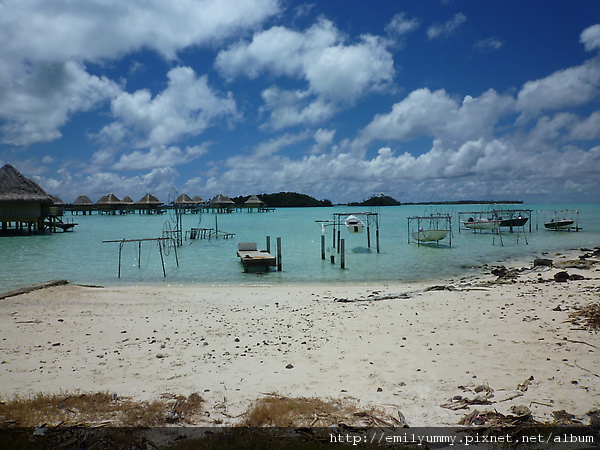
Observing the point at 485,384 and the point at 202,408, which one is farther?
the point at 485,384

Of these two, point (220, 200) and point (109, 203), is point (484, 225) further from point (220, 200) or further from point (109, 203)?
point (109, 203)

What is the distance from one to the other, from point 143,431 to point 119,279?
1355cm

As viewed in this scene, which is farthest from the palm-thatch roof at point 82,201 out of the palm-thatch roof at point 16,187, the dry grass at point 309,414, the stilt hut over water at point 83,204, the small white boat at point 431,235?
the dry grass at point 309,414

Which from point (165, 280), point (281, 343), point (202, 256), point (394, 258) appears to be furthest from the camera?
point (202, 256)

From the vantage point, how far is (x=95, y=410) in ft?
11.4

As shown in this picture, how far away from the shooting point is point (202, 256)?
869 inches

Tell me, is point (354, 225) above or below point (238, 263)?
above

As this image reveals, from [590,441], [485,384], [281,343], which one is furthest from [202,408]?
[590,441]

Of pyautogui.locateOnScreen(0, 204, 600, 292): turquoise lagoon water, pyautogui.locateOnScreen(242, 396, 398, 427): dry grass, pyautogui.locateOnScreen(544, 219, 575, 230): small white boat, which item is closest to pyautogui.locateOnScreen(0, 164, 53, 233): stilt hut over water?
pyautogui.locateOnScreen(0, 204, 600, 292): turquoise lagoon water

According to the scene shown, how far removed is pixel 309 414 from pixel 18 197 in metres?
36.6

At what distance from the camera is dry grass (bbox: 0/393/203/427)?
325 cm

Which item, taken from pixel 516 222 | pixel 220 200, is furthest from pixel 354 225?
pixel 220 200

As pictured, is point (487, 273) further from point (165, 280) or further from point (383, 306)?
point (165, 280)

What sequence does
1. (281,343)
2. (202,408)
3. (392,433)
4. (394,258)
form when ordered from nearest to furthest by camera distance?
(392,433) < (202,408) < (281,343) < (394,258)
